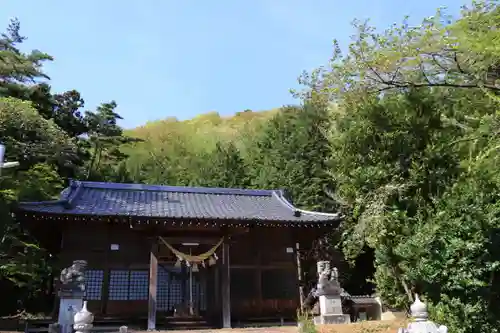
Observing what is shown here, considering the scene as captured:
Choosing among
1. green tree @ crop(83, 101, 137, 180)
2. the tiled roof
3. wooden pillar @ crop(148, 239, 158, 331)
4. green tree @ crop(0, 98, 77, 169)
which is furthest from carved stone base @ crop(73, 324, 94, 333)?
green tree @ crop(83, 101, 137, 180)

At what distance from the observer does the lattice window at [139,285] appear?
567 inches

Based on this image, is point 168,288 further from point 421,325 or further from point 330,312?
point 421,325

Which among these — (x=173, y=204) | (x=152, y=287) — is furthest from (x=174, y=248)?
(x=173, y=204)

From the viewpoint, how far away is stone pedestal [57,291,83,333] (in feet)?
37.0

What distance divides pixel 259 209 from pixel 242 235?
1810mm

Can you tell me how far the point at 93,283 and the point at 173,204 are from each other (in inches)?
159

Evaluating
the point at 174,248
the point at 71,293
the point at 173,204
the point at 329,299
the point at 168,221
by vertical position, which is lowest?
the point at 329,299

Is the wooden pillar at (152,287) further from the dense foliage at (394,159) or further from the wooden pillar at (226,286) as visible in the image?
the dense foliage at (394,159)

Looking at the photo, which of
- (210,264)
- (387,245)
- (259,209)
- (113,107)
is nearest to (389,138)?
(387,245)

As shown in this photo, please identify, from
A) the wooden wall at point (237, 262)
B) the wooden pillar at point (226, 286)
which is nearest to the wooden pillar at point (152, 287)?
the wooden wall at point (237, 262)

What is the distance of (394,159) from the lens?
17.3m

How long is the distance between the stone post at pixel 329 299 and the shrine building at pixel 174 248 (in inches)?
72.5

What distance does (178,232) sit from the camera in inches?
582

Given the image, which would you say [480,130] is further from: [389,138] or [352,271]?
[352,271]
